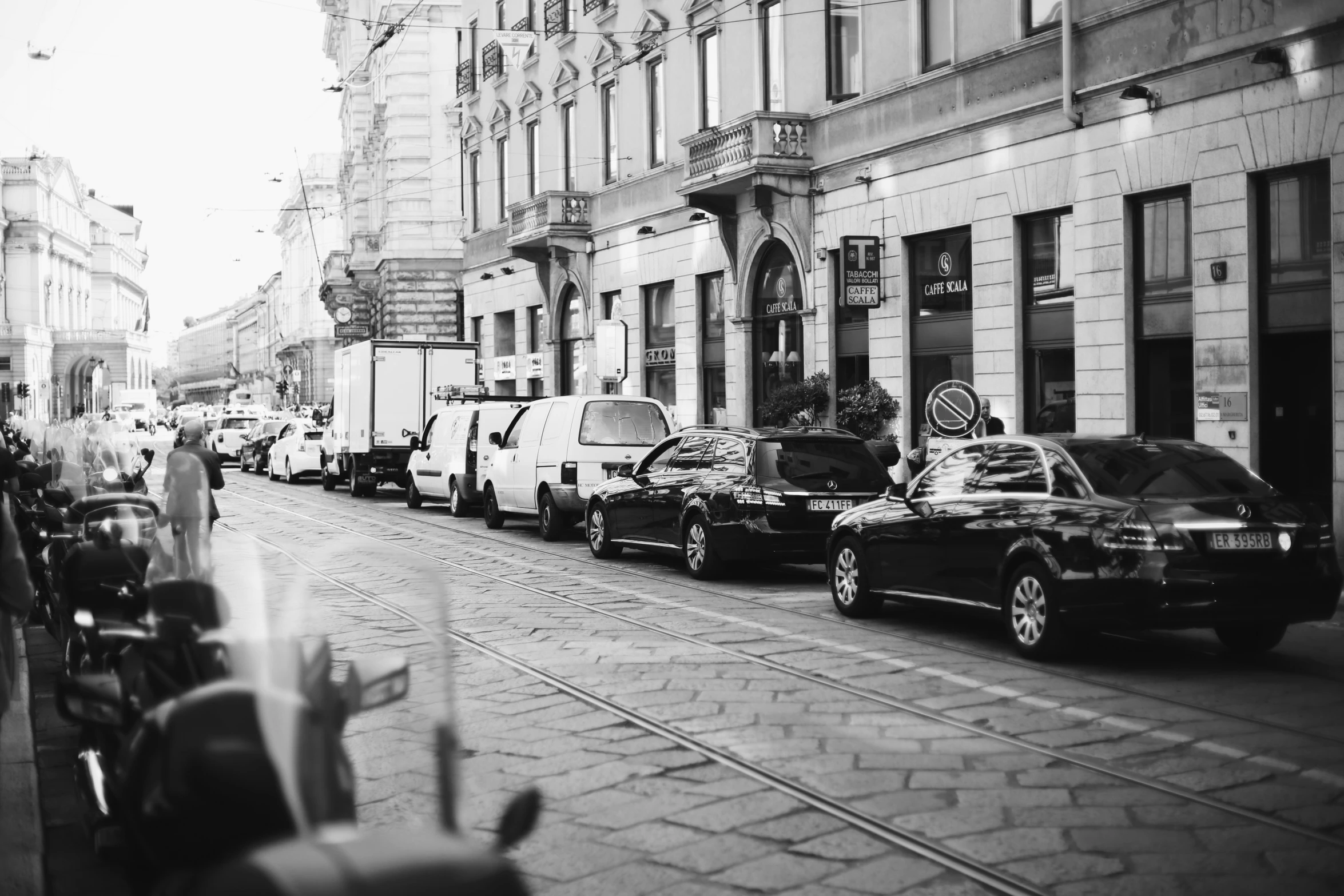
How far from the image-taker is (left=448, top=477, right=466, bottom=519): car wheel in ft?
85.1

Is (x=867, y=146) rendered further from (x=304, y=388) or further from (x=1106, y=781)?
(x=304, y=388)

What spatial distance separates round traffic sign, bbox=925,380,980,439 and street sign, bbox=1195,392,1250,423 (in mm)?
3153

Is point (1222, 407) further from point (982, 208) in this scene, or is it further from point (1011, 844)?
point (1011, 844)

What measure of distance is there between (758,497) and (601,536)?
356 centimetres

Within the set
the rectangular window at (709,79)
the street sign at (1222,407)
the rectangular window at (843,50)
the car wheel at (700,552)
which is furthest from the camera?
the rectangular window at (709,79)

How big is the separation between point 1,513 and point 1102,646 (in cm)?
764

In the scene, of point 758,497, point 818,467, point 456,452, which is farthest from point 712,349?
point 758,497

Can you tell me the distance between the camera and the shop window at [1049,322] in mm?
20266

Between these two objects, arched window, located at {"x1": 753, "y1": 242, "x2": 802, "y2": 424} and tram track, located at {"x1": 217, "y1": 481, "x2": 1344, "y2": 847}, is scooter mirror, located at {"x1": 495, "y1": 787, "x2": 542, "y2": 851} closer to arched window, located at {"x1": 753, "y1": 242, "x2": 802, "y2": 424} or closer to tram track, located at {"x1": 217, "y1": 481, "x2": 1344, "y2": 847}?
tram track, located at {"x1": 217, "y1": 481, "x2": 1344, "y2": 847}

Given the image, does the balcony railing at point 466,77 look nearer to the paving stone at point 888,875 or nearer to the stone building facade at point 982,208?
the stone building facade at point 982,208

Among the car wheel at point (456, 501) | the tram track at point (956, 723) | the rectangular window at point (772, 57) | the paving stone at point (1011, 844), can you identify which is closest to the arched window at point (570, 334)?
the rectangular window at point (772, 57)

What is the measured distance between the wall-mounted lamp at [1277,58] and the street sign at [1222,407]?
3525mm

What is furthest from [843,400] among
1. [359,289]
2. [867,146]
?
[359,289]

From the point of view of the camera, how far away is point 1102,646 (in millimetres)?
10750
